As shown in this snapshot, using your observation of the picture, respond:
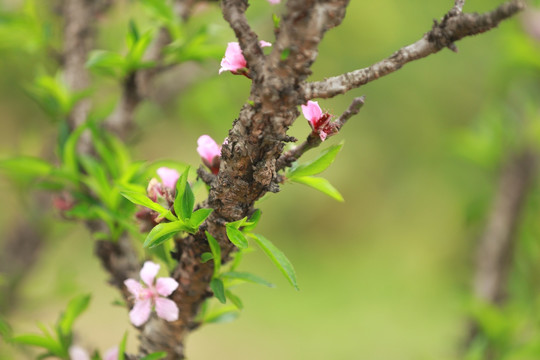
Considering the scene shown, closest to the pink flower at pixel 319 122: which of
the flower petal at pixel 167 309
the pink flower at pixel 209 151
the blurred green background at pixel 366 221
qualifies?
the pink flower at pixel 209 151

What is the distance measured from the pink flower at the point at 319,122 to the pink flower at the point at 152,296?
0.19m

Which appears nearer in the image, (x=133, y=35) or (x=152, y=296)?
(x=152, y=296)

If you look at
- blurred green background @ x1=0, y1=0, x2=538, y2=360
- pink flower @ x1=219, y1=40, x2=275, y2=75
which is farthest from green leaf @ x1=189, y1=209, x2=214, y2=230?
blurred green background @ x1=0, y1=0, x2=538, y2=360

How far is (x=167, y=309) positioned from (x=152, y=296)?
19mm

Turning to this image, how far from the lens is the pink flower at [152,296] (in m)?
0.48

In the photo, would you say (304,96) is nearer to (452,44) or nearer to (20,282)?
(452,44)

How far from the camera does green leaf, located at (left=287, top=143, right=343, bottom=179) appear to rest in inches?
18.1

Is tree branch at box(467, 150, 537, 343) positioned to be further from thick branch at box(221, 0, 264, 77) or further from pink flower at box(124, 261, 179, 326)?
thick branch at box(221, 0, 264, 77)

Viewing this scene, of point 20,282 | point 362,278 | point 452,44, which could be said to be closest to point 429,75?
point 362,278

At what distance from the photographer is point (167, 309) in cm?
49

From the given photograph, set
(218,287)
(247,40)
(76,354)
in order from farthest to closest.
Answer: (76,354) < (218,287) < (247,40)

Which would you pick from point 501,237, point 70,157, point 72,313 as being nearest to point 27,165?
point 70,157

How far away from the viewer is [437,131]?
3234mm

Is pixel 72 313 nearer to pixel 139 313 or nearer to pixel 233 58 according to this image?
pixel 139 313
